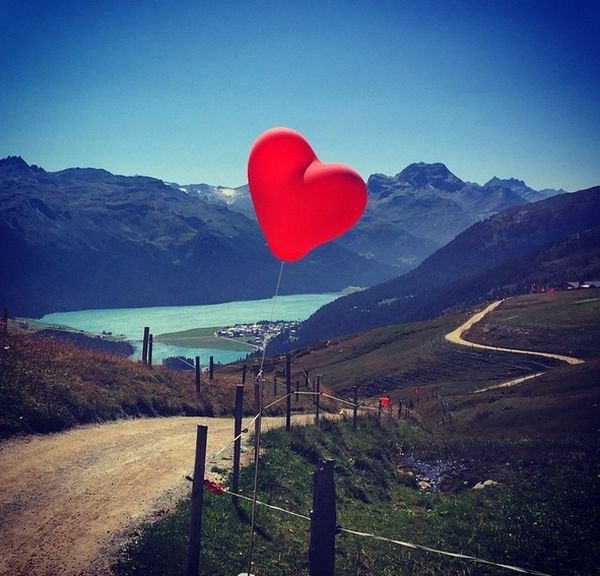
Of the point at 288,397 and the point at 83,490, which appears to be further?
the point at 288,397

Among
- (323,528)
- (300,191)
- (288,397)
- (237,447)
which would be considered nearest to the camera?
(323,528)

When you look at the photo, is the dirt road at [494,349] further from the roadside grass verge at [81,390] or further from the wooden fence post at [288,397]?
the roadside grass verge at [81,390]

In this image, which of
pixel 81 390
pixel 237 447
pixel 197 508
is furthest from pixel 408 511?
pixel 81 390

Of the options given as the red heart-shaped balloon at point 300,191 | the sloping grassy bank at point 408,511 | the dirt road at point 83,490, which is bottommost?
the sloping grassy bank at point 408,511

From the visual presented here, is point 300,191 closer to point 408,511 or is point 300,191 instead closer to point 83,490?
point 83,490

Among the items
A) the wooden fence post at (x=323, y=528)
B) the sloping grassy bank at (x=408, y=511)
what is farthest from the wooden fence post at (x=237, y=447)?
the wooden fence post at (x=323, y=528)

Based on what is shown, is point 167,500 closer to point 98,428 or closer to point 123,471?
point 123,471

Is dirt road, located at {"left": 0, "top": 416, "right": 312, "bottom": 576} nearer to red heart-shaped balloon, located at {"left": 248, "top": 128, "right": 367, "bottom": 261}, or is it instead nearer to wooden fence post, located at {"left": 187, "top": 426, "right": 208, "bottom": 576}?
wooden fence post, located at {"left": 187, "top": 426, "right": 208, "bottom": 576}
